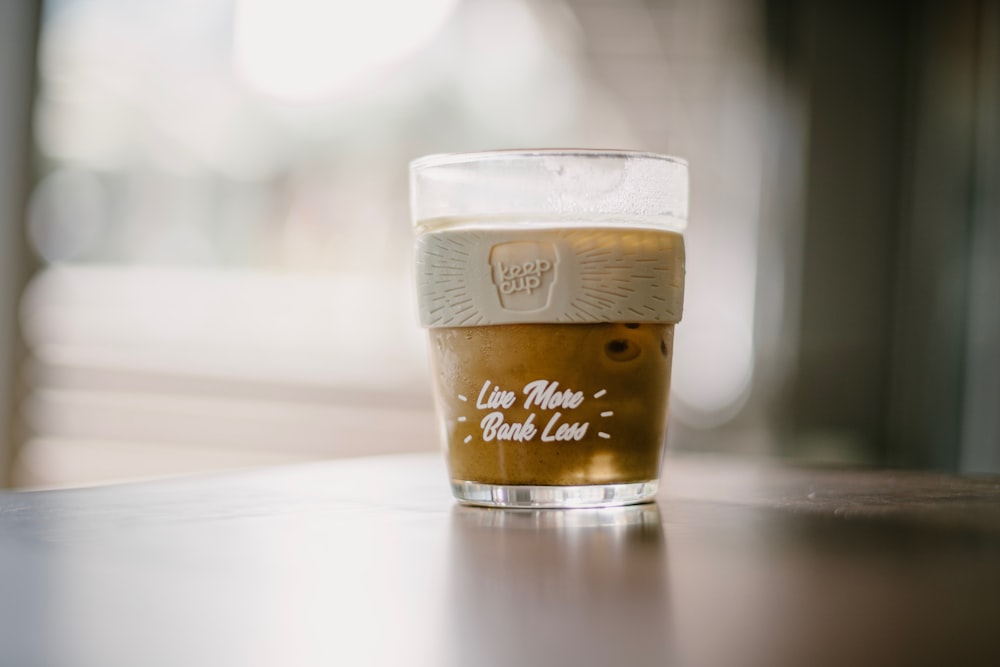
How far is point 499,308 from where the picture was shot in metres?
0.66

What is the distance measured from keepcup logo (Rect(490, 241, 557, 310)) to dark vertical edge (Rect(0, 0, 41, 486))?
3.00 m

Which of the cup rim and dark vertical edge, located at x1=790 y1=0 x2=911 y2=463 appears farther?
dark vertical edge, located at x1=790 y1=0 x2=911 y2=463

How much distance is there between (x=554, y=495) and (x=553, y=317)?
10 cm

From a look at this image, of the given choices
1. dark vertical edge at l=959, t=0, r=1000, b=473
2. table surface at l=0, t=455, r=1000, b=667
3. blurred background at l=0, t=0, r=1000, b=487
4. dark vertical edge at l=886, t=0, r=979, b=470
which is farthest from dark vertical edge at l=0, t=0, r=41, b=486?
table surface at l=0, t=455, r=1000, b=667

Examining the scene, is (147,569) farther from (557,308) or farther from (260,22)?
(260,22)

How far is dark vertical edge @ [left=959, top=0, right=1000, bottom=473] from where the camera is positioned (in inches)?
128

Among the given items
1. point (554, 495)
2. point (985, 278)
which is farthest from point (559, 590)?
point (985, 278)

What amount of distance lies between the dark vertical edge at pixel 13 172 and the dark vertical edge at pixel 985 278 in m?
2.61

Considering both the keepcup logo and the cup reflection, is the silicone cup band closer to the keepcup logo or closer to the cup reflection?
the keepcup logo

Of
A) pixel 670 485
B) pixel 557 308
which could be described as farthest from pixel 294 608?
pixel 670 485

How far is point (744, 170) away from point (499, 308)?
322 centimetres

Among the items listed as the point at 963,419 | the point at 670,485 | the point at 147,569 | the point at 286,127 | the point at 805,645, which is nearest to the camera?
the point at 805,645

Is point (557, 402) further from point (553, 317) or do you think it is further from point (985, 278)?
point (985, 278)

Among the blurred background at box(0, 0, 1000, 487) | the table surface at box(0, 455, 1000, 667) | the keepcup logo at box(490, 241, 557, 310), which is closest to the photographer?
the table surface at box(0, 455, 1000, 667)
